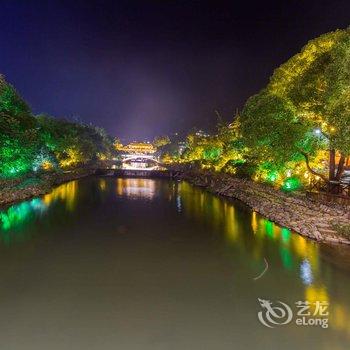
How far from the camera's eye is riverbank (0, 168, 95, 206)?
34125 millimetres

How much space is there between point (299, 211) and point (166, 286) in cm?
1371

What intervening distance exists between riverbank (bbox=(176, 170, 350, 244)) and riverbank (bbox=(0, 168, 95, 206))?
69.3ft

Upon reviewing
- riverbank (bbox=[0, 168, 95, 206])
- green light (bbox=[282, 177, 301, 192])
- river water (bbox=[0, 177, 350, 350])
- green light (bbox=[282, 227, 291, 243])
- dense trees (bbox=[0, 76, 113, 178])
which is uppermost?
dense trees (bbox=[0, 76, 113, 178])

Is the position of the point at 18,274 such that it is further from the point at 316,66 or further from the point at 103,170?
the point at 103,170

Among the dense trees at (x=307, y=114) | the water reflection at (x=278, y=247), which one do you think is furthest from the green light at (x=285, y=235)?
the dense trees at (x=307, y=114)

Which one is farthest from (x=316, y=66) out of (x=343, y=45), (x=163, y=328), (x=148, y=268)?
(x=163, y=328)

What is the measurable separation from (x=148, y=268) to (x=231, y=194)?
2665 cm

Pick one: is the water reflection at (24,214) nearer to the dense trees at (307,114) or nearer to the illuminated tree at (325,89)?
the dense trees at (307,114)

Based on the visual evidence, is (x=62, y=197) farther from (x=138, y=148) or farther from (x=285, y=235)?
(x=138, y=148)

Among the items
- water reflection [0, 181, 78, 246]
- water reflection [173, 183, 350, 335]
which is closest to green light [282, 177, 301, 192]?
water reflection [173, 183, 350, 335]

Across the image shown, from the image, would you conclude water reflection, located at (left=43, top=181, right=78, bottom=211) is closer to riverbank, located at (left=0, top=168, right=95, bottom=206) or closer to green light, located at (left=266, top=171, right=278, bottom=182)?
riverbank, located at (left=0, top=168, right=95, bottom=206)

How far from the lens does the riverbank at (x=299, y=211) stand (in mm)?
20484

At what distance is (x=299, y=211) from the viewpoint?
982 inches

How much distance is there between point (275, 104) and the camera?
25.5m
